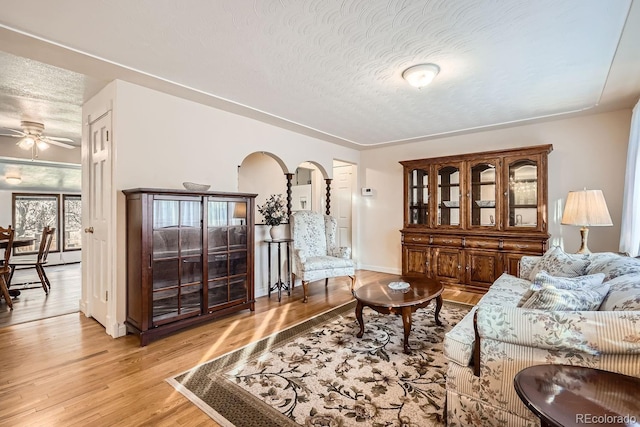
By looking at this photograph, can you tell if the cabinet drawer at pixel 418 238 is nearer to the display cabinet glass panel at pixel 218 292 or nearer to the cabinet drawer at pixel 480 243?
the cabinet drawer at pixel 480 243

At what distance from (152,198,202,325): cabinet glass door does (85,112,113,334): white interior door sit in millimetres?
562

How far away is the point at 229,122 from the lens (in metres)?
3.77

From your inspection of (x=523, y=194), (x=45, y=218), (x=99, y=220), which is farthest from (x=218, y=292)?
(x=45, y=218)

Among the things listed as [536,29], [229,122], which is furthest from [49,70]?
[536,29]

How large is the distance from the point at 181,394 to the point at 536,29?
3.45 metres

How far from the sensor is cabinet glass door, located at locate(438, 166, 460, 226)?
4.73 meters

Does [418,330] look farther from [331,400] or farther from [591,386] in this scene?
[591,386]

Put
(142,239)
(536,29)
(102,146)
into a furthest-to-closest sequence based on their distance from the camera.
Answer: (102,146) → (142,239) → (536,29)

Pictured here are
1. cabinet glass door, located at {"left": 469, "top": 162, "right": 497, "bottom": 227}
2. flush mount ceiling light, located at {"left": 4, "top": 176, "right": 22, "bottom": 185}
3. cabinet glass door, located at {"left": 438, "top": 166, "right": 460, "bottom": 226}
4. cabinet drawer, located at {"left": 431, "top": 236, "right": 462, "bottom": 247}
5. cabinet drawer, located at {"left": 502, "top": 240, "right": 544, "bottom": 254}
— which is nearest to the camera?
cabinet drawer, located at {"left": 502, "top": 240, "right": 544, "bottom": 254}

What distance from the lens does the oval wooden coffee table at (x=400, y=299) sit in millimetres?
2539

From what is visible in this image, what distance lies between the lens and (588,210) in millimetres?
3236

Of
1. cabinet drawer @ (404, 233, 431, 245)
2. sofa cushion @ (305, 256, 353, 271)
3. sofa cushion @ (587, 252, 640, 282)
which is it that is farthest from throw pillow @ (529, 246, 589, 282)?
sofa cushion @ (305, 256, 353, 271)

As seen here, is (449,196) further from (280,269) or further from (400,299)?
(280,269)

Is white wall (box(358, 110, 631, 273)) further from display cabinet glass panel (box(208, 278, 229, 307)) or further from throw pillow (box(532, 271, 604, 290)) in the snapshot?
display cabinet glass panel (box(208, 278, 229, 307))
